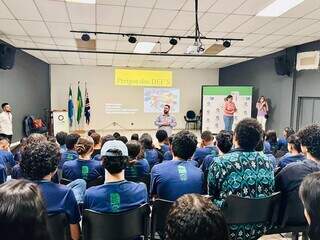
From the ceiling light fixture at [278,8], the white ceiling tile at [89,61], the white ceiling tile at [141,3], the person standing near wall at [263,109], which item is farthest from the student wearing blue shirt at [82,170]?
the white ceiling tile at [89,61]

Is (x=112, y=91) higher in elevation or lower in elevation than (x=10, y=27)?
lower

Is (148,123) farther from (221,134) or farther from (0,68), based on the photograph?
(221,134)

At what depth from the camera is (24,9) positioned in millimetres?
4453

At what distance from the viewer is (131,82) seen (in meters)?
11.4

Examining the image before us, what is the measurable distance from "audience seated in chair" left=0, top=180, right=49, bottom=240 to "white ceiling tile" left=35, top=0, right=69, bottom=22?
3.96 metres

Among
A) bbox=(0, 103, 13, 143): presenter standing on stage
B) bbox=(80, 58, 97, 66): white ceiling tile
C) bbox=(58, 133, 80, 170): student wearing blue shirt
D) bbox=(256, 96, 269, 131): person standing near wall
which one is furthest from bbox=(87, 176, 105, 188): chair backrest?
bbox=(80, 58, 97, 66): white ceiling tile

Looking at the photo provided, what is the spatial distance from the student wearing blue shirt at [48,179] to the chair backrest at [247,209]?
0.93 metres

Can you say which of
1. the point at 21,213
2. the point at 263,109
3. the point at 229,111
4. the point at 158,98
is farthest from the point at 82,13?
the point at 158,98

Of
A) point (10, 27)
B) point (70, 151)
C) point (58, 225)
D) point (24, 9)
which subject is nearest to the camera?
point (58, 225)

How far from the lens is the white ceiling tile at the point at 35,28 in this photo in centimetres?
525

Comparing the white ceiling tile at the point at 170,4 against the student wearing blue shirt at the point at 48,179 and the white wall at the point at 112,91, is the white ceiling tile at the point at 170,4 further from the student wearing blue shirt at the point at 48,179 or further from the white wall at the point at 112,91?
the white wall at the point at 112,91

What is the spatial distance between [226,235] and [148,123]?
11.5 metres

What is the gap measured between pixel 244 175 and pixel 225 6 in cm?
323

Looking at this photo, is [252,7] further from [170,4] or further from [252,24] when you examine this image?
[170,4]
